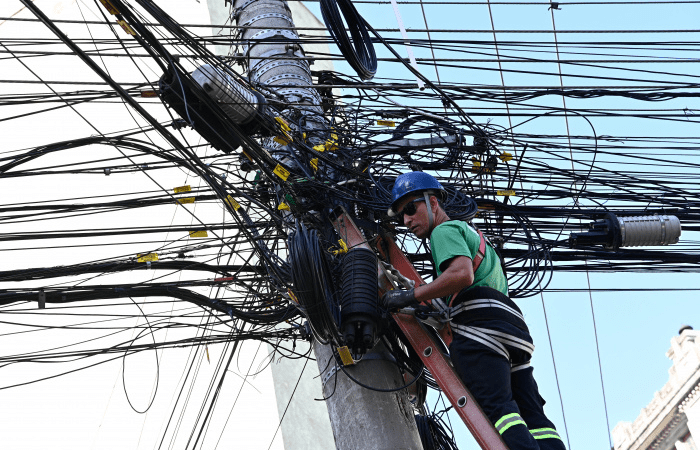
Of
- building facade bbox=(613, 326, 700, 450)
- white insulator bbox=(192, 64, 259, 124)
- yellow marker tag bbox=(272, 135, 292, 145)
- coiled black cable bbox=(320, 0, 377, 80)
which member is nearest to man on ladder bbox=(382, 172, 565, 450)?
yellow marker tag bbox=(272, 135, 292, 145)

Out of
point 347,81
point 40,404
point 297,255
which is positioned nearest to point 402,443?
point 297,255

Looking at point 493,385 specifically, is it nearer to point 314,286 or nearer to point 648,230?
point 314,286

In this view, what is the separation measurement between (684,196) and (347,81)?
2441 millimetres

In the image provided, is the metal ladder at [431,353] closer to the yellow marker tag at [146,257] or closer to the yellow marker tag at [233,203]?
the yellow marker tag at [233,203]

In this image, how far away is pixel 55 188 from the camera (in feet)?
37.7

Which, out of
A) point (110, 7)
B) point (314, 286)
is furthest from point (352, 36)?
point (110, 7)

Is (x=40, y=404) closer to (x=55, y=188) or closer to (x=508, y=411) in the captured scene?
(x=55, y=188)

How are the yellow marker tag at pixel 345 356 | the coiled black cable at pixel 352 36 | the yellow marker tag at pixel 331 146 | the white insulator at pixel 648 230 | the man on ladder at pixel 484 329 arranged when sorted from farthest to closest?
the white insulator at pixel 648 230
the coiled black cable at pixel 352 36
the yellow marker tag at pixel 331 146
the yellow marker tag at pixel 345 356
the man on ladder at pixel 484 329

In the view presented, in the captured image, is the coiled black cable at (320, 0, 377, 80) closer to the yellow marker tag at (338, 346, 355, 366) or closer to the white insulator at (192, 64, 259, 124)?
the white insulator at (192, 64, 259, 124)

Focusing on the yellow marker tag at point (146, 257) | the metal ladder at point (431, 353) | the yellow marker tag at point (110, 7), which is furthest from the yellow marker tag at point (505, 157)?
the yellow marker tag at point (110, 7)

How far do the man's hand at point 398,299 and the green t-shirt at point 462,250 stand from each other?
199 millimetres

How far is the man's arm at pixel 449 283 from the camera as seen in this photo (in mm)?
3533

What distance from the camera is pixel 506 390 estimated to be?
3.42m

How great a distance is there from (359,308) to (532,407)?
0.93 meters
